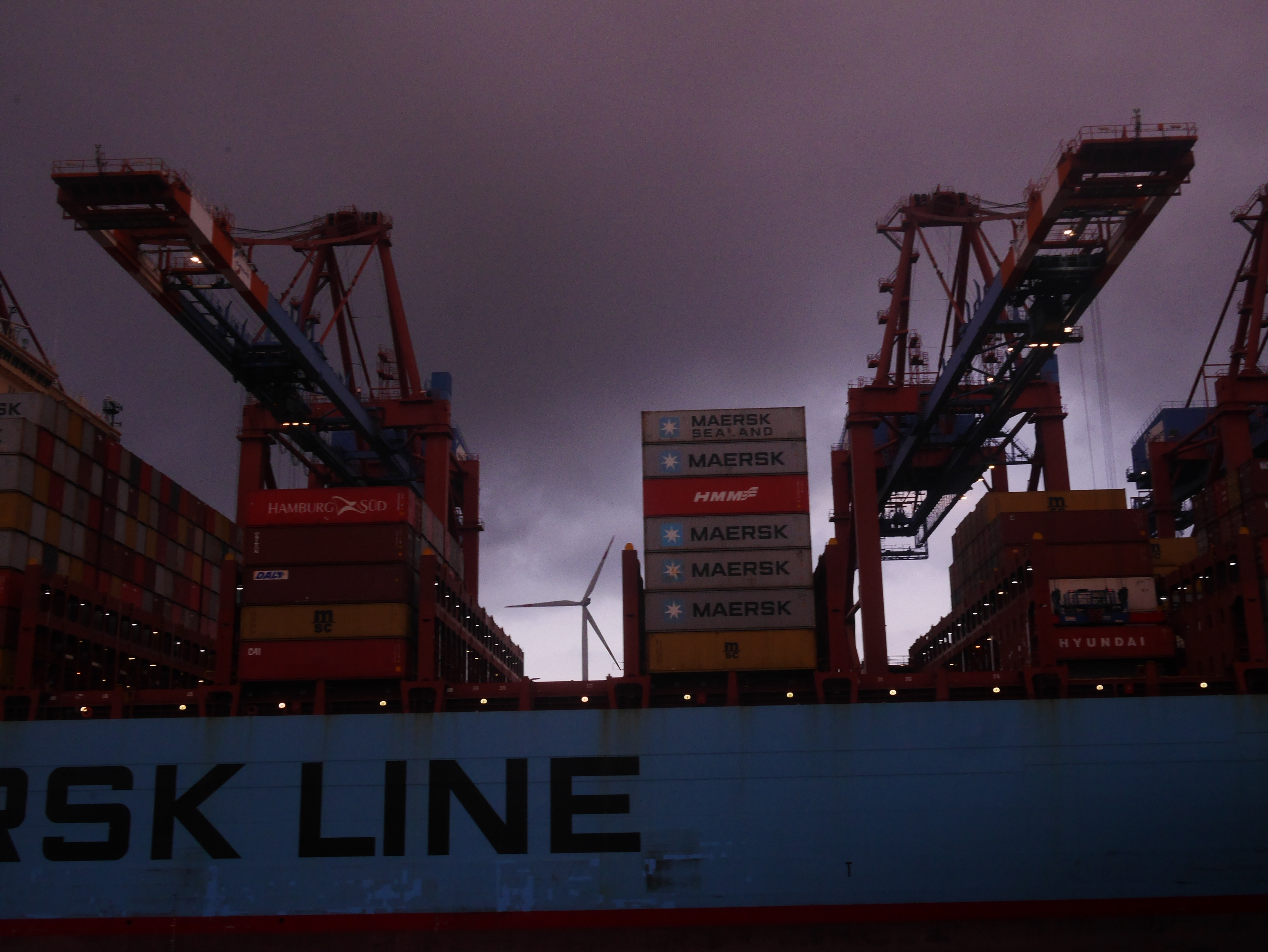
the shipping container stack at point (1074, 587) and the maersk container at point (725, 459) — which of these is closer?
the maersk container at point (725, 459)

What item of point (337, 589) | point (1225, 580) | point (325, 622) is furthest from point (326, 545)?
point (1225, 580)

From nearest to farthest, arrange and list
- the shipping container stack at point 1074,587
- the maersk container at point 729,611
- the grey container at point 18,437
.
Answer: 1. the maersk container at point 729,611
2. the shipping container stack at point 1074,587
3. the grey container at point 18,437

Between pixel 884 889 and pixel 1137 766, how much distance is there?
8.22m

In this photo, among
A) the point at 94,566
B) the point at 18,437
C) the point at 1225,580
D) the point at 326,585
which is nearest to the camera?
the point at 326,585

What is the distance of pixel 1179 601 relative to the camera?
40531 mm

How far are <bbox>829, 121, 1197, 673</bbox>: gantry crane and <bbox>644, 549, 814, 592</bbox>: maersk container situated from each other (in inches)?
58.4

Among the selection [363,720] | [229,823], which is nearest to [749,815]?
[363,720]

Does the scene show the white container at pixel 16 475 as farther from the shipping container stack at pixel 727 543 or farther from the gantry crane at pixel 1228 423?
the gantry crane at pixel 1228 423

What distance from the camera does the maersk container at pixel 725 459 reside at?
35.5 meters

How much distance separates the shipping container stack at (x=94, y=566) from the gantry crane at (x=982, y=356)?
2426 centimetres

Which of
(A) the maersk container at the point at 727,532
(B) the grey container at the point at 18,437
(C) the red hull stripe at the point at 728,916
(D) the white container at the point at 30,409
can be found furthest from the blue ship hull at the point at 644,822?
(D) the white container at the point at 30,409

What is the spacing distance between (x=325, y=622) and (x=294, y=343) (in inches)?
453

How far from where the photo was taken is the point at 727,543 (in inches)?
1359

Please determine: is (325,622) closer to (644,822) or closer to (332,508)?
(332,508)
